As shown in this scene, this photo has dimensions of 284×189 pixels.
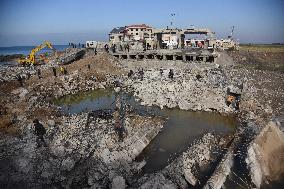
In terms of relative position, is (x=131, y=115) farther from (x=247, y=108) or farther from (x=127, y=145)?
(x=247, y=108)

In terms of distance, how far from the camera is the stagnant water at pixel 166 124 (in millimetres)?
16625

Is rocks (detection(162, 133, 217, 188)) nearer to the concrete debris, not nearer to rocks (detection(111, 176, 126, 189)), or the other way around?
the concrete debris

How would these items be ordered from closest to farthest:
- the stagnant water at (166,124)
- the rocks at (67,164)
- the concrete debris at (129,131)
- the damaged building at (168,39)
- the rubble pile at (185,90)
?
the concrete debris at (129,131) < the rocks at (67,164) < the stagnant water at (166,124) < the rubble pile at (185,90) < the damaged building at (168,39)

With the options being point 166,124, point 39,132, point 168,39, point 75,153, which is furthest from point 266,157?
point 168,39

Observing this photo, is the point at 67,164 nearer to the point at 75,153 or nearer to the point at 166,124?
the point at 75,153

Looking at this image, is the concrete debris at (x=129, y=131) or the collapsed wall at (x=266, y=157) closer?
the collapsed wall at (x=266, y=157)

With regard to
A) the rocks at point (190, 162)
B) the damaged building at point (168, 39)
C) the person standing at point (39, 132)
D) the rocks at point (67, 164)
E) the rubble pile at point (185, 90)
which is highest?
the damaged building at point (168, 39)

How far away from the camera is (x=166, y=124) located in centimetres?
2109

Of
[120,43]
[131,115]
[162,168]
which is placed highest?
[120,43]

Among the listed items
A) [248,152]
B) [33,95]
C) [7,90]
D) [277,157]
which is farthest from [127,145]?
[7,90]

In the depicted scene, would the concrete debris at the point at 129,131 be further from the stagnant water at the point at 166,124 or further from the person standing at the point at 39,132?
the stagnant water at the point at 166,124

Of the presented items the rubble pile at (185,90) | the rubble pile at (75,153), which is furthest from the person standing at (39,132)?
the rubble pile at (185,90)

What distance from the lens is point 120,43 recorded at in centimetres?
4531

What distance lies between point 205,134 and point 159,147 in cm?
357
